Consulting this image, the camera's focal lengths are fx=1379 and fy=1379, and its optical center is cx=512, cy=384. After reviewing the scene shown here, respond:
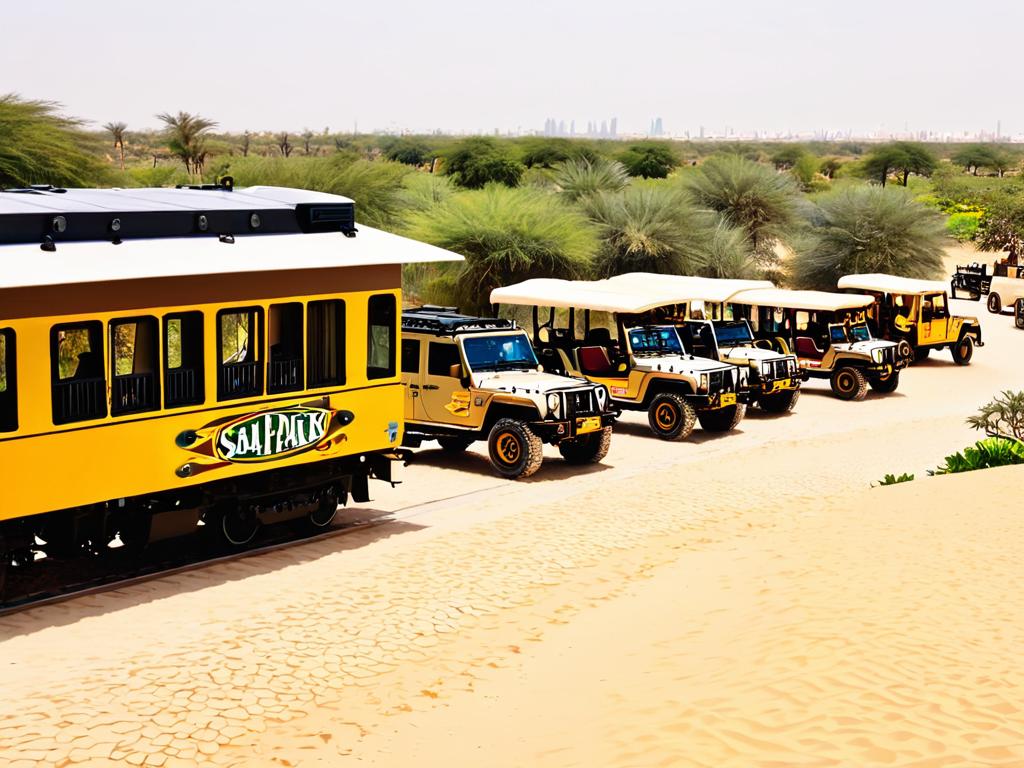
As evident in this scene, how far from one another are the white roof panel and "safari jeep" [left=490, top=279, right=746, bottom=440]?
7.38 metres

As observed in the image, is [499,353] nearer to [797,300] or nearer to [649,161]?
[797,300]

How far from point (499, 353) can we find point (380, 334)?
4648 millimetres

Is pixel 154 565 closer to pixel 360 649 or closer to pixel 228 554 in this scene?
pixel 228 554

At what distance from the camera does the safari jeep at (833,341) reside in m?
26.7

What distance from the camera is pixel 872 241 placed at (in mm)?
45062

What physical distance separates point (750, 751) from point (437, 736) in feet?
7.32

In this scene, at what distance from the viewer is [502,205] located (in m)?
36.2

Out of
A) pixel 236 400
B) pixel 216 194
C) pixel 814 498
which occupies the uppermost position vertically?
pixel 216 194

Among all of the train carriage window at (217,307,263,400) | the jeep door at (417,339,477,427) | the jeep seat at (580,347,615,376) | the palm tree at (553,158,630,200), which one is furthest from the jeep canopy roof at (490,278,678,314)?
the palm tree at (553,158,630,200)

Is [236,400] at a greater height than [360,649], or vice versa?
[236,400]

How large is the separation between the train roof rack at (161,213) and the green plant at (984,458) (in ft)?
29.8

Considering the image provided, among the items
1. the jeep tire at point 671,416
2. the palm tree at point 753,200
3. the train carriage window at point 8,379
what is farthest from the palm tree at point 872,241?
the train carriage window at point 8,379

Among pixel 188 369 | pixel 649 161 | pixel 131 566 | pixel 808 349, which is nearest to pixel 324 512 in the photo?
pixel 131 566

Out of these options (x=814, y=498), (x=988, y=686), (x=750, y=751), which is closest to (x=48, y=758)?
(x=750, y=751)
